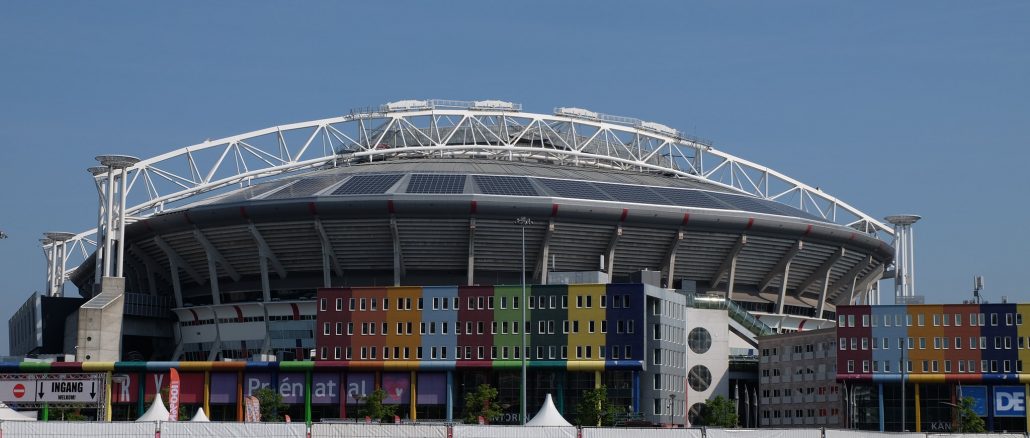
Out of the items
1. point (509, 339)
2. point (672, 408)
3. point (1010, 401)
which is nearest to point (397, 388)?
point (509, 339)

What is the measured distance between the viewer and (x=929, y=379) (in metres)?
128

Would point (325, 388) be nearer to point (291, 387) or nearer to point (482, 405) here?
point (291, 387)

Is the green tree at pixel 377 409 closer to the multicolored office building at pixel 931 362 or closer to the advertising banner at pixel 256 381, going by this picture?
the advertising banner at pixel 256 381

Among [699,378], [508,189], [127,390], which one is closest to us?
[127,390]

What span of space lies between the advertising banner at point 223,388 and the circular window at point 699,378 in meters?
36.9

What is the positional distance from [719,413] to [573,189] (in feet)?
93.9

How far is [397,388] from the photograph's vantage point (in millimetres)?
128500

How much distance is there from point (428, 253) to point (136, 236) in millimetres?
29119

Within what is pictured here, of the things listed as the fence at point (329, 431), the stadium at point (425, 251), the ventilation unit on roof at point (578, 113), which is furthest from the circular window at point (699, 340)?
the fence at point (329, 431)

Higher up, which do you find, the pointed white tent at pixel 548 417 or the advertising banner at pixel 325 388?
the advertising banner at pixel 325 388

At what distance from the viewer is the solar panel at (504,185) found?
142 m

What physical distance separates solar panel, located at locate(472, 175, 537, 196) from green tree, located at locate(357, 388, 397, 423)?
80.0 ft

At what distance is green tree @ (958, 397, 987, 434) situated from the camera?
385ft

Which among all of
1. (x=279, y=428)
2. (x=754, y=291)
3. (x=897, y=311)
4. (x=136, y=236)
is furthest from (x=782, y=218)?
(x=279, y=428)
